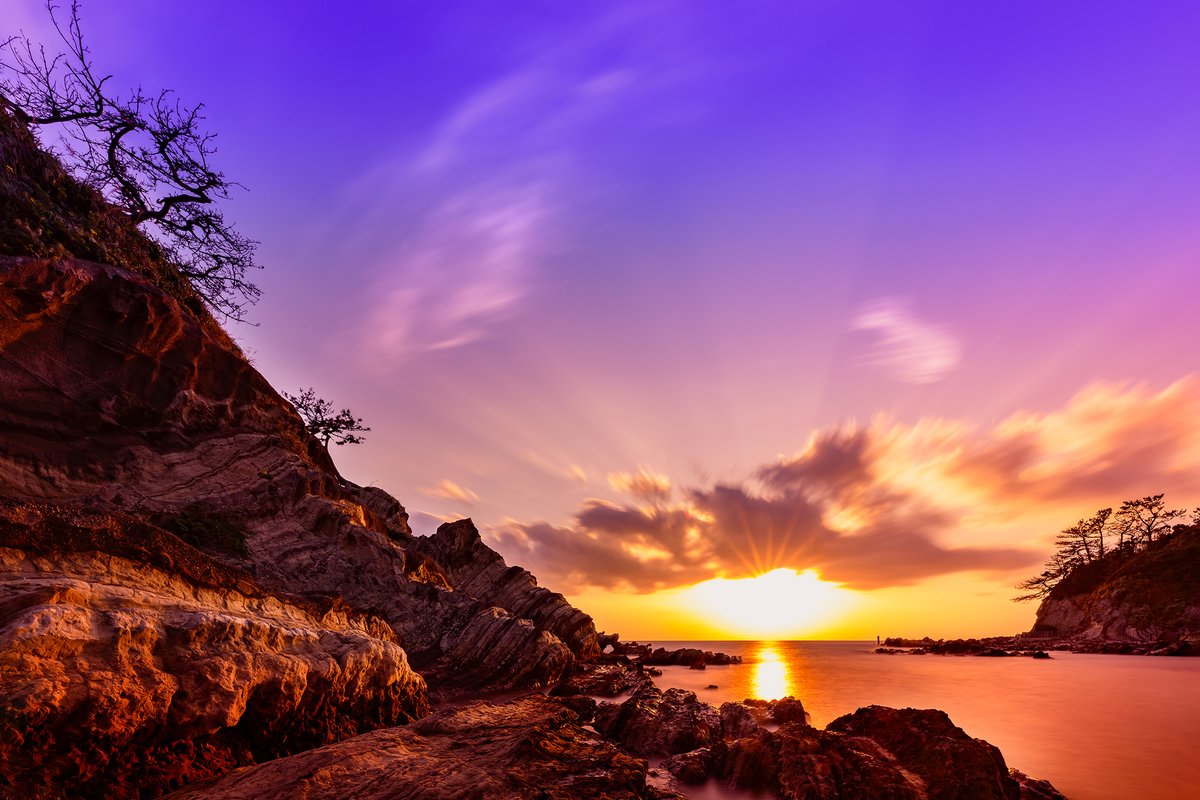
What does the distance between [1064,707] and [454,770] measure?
25.8 metres

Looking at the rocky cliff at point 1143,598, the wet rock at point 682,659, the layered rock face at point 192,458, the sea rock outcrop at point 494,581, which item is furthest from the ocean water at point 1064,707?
the rocky cliff at point 1143,598

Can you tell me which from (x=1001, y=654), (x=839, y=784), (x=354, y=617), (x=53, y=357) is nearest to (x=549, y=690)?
(x=354, y=617)

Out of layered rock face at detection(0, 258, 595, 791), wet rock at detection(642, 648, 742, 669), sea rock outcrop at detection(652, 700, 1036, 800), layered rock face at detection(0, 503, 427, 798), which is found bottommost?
wet rock at detection(642, 648, 742, 669)

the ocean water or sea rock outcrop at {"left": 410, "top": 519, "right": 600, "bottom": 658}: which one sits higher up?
sea rock outcrop at {"left": 410, "top": 519, "right": 600, "bottom": 658}

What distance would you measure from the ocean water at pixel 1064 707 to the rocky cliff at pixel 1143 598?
891 inches

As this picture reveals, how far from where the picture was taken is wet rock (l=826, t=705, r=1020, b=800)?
830cm

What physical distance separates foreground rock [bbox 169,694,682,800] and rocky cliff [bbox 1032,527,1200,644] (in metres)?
64.1

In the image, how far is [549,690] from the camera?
72.8ft

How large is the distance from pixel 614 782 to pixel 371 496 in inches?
1212

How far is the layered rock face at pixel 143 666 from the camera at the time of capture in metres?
6.59

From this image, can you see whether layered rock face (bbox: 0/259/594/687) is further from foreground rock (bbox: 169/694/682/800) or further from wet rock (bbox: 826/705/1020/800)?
wet rock (bbox: 826/705/1020/800)

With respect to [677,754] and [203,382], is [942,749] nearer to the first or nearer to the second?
[677,754]

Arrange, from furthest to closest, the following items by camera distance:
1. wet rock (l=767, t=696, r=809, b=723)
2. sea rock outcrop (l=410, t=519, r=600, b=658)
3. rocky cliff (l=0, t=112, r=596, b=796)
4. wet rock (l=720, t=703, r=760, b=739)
Result: sea rock outcrop (l=410, t=519, r=600, b=658)
wet rock (l=767, t=696, r=809, b=723)
wet rock (l=720, t=703, r=760, b=739)
rocky cliff (l=0, t=112, r=596, b=796)

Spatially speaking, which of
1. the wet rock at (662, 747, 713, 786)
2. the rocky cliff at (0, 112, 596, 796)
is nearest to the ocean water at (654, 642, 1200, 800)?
the wet rock at (662, 747, 713, 786)
